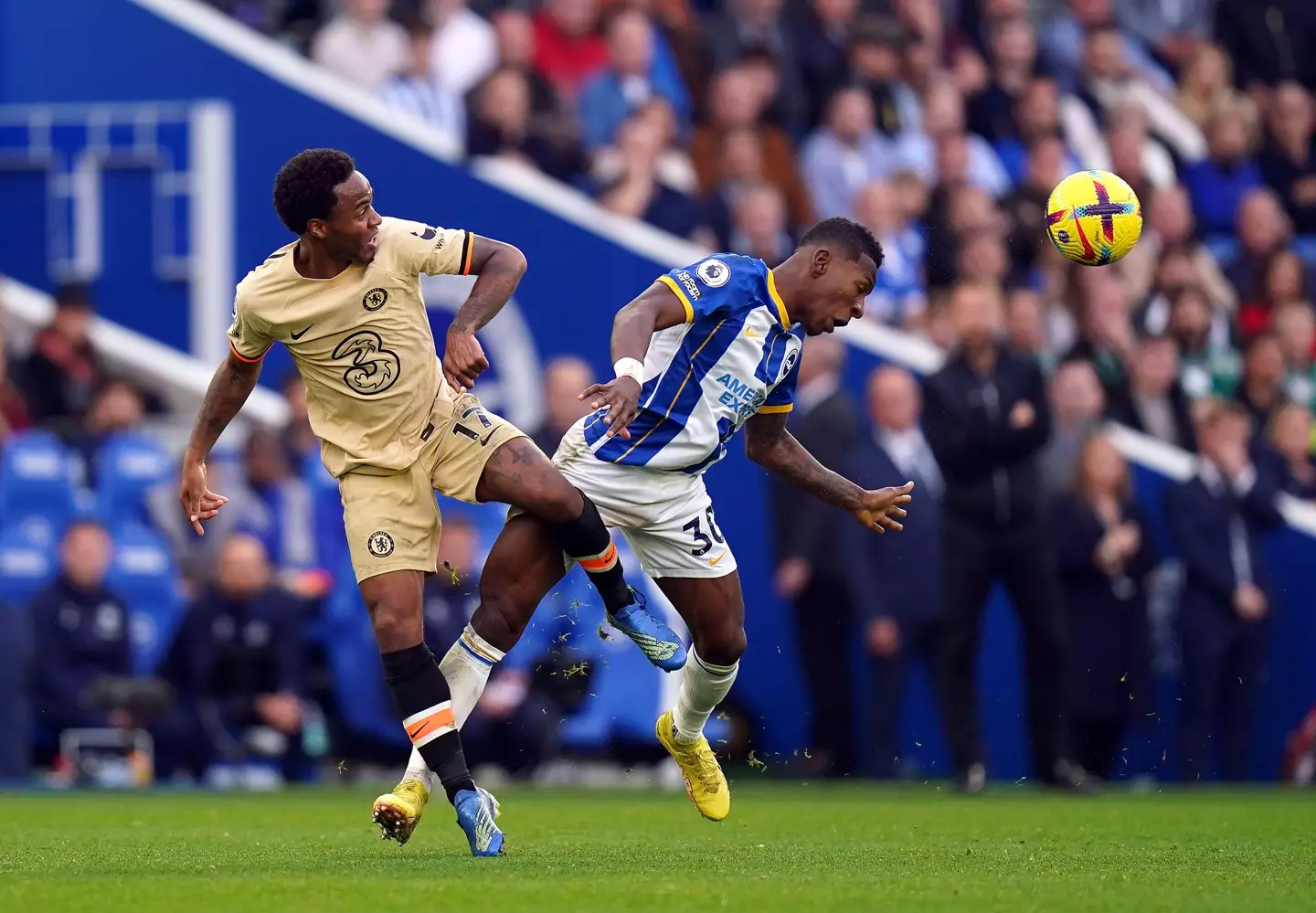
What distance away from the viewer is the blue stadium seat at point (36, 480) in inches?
578

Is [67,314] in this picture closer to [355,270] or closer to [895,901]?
[355,270]

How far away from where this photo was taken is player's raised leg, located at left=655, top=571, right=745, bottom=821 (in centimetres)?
955

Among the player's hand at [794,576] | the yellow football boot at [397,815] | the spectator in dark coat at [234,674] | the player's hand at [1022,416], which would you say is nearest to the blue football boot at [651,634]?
the yellow football boot at [397,815]

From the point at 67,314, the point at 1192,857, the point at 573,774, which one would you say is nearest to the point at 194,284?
the point at 67,314

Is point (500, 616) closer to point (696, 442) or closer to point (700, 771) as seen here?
point (696, 442)

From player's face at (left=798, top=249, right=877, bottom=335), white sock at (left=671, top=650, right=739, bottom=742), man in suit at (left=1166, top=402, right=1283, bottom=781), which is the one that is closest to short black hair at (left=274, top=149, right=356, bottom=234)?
player's face at (left=798, top=249, right=877, bottom=335)

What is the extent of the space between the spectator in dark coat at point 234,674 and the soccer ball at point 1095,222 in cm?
605

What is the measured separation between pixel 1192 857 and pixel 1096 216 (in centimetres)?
306

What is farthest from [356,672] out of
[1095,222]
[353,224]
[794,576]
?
[353,224]

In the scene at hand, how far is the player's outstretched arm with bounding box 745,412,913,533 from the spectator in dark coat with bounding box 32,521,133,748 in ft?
19.5

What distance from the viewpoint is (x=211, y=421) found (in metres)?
8.80

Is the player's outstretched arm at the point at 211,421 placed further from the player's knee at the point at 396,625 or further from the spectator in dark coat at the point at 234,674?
the spectator in dark coat at the point at 234,674

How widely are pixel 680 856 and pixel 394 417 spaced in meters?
1.99

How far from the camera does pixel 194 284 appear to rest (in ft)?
53.2
